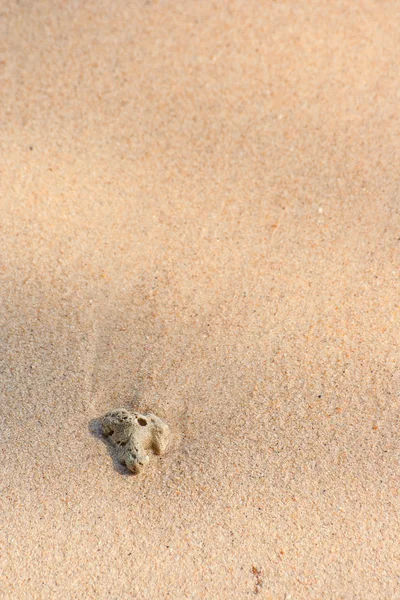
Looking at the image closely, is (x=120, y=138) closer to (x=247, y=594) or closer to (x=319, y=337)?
(x=319, y=337)

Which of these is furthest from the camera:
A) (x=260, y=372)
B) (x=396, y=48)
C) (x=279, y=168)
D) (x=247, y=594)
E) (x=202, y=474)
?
(x=396, y=48)

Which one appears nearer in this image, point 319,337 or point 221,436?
point 221,436

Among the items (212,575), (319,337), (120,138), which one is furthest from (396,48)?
(212,575)

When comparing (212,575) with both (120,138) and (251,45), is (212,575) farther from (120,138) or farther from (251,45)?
(251,45)

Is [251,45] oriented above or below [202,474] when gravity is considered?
above

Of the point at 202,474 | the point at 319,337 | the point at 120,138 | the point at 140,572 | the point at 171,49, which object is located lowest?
the point at 140,572

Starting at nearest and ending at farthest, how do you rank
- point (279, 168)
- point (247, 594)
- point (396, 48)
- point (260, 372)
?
point (247, 594)
point (260, 372)
point (279, 168)
point (396, 48)
